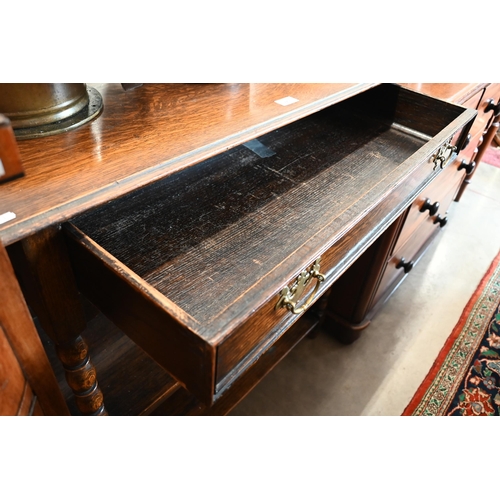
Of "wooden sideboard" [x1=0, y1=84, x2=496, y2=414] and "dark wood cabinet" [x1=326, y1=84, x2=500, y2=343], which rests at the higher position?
"wooden sideboard" [x1=0, y1=84, x2=496, y2=414]

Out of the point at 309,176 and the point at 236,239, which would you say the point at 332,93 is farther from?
the point at 236,239

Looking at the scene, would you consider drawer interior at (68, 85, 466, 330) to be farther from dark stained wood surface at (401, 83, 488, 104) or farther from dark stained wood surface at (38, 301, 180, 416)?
dark stained wood surface at (38, 301, 180, 416)

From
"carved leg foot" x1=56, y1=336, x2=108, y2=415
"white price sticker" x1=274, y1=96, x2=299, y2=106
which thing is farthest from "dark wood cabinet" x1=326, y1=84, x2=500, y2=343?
"carved leg foot" x1=56, y1=336, x2=108, y2=415

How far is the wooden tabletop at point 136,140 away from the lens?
0.45 metres

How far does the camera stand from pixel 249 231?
2.12 feet

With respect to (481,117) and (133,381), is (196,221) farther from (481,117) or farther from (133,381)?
(481,117)

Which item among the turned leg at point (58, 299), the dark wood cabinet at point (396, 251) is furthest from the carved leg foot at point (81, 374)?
the dark wood cabinet at point (396, 251)

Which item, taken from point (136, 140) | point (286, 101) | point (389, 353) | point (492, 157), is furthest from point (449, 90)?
point (492, 157)

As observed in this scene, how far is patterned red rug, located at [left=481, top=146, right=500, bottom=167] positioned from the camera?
79.2 inches

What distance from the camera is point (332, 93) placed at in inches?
29.8

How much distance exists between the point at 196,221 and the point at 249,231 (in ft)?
0.27

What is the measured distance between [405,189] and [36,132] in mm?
585

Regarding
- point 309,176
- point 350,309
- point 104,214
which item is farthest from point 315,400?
point 104,214

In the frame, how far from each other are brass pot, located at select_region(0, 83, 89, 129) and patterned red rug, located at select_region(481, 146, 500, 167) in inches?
78.3
